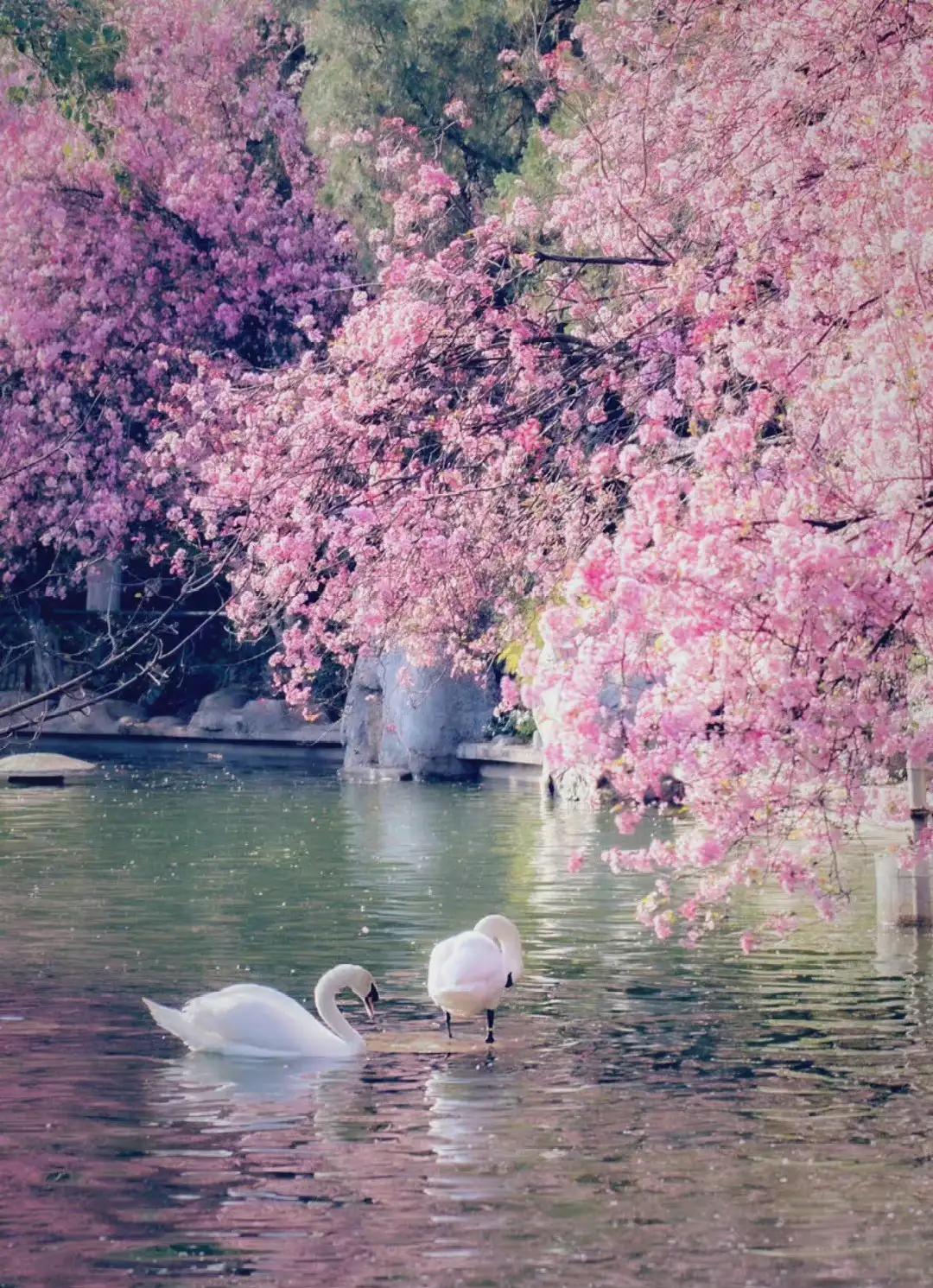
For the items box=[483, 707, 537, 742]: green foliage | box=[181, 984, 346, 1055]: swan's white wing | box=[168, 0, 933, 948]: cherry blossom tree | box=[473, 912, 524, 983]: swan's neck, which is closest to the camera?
box=[168, 0, 933, 948]: cherry blossom tree

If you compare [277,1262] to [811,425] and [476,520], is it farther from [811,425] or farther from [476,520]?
[476,520]

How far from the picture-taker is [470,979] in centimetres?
1323

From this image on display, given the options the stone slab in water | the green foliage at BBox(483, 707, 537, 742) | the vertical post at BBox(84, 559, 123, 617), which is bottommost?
the stone slab in water

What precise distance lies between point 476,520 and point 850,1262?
28.8 ft

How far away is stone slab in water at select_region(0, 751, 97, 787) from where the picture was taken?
1304 inches

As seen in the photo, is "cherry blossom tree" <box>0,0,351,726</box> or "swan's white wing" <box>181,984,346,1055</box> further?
"cherry blossom tree" <box>0,0,351,726</box>

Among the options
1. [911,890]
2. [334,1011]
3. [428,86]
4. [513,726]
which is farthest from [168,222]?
[334,1011]

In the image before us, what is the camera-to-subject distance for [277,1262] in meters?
8.65

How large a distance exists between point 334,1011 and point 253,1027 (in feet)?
1.81

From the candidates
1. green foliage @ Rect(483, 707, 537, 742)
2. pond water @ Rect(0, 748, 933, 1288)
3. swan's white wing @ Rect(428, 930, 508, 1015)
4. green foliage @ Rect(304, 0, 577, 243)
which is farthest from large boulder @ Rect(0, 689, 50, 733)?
swan's white wing @ Rect(428, 930, 508, 1015)

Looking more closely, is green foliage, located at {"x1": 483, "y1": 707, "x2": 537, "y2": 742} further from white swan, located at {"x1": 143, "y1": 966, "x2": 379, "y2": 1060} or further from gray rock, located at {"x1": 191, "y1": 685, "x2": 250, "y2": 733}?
white swan, located at {"x1": 143, "y1": 966, "x2": 379, "y2": 1060}

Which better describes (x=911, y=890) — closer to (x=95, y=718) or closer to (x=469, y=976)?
(x=469, y=976)

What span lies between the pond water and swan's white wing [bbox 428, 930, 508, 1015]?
33 cm

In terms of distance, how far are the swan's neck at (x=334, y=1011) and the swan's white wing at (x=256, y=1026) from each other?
0.40 ft
